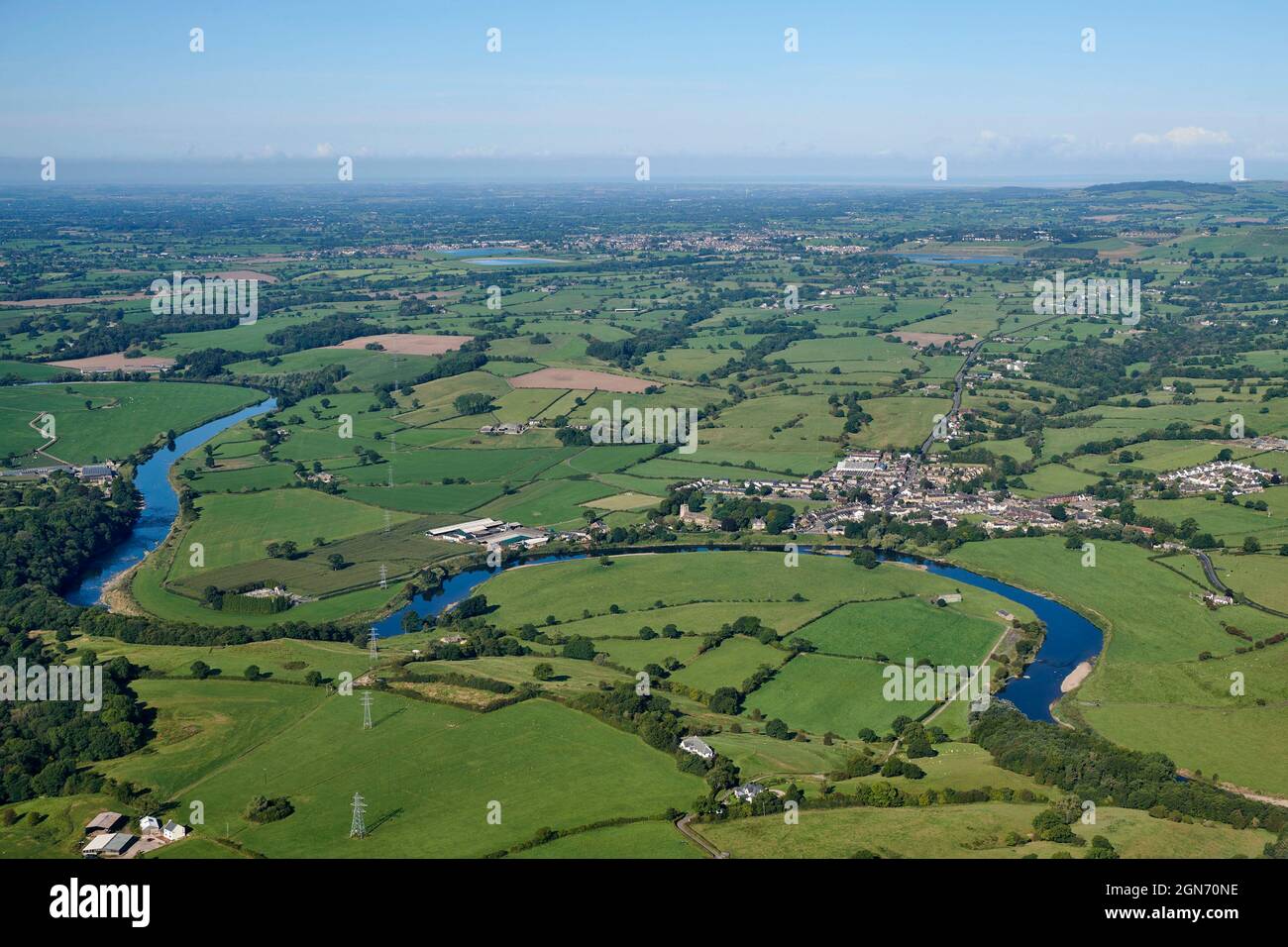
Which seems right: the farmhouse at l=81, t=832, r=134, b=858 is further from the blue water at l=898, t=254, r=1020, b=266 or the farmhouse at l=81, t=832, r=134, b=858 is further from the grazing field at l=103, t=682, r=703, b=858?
the blue water at l=898, t=254, r=1020, b=266

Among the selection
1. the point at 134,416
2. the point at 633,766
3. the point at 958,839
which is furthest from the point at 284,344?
the point at 958,839

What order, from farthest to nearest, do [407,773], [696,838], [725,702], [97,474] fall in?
1. [97,474]
2. [725,702]
3. [407,773]
4. [696,838]

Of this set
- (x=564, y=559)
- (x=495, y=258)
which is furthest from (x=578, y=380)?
(x=495, y=258)

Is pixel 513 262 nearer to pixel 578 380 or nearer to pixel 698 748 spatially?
pixel 578 380

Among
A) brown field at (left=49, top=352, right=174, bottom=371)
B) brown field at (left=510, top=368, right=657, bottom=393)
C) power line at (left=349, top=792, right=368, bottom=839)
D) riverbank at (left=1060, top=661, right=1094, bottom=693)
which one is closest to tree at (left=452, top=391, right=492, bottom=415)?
brown field at (left=510, top=368, right=657, bottom=393)

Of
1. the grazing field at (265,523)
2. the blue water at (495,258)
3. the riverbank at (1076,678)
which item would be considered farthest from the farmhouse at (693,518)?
the blue water at (495,258)

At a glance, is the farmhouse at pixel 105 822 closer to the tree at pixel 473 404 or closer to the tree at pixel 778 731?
the tree at pixel 778 731
